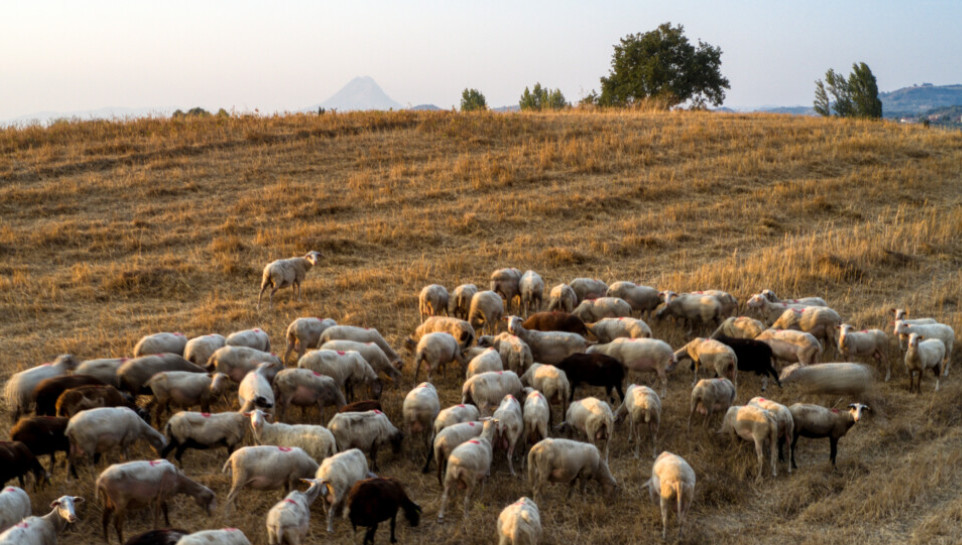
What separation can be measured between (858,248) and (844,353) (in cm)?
640

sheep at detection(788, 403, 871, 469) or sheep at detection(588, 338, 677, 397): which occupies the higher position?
sheep at detection(588, 338, 677, 397)

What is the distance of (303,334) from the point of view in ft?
37.7

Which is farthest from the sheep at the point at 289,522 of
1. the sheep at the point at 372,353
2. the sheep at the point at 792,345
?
the sheep at the point at 792,345

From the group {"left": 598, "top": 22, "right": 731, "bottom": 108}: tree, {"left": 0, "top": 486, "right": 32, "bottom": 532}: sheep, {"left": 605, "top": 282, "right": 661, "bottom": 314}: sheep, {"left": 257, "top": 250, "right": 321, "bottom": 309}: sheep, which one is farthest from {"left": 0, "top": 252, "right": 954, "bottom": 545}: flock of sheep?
{"left": 598, "top": 22, "right": 731, "bottom": 108}: tree

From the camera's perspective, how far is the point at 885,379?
11.2m

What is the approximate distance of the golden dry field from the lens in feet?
25.7

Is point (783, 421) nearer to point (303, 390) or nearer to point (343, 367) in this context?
point (343, 367)

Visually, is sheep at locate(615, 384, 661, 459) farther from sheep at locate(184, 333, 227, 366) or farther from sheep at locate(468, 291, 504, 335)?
sheep at locate(184, 333, 227, 366)

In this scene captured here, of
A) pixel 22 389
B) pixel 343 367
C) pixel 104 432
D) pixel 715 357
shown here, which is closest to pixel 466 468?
pixel 343 367

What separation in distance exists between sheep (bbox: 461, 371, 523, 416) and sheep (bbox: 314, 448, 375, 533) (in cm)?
218

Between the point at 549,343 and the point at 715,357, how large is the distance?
236cm

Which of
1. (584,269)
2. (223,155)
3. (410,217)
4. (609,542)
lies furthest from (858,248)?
(223,155)

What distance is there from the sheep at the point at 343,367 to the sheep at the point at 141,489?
106 inches

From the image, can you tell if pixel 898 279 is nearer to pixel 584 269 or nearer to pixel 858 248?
pixel 858 248
